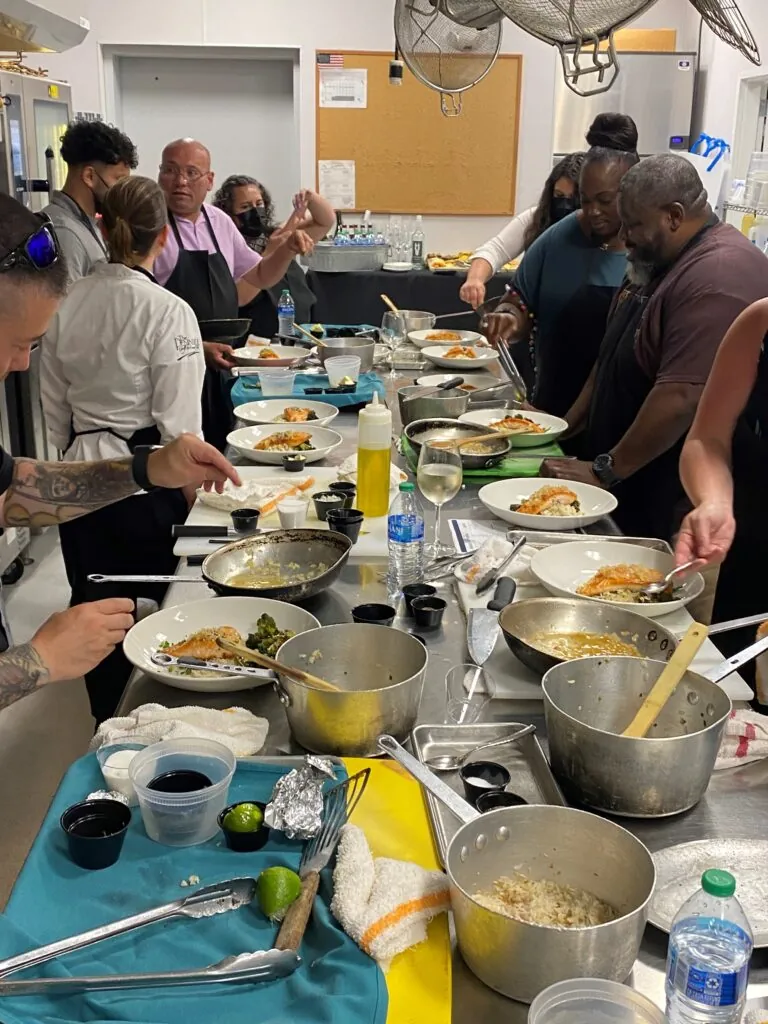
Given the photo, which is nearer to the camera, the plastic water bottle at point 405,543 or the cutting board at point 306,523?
the plastic water bottle at point 405,543

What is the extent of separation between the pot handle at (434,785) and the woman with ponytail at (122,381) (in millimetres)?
1728

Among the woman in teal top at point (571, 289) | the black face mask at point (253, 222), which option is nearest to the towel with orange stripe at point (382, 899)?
the woman in teal top at point (571, 289)

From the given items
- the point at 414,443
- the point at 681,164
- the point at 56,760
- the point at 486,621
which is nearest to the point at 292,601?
the point at 486,621

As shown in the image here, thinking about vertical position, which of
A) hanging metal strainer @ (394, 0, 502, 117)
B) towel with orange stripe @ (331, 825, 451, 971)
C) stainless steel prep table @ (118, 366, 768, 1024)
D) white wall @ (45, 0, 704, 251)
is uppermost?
white wall @ (45, 0, 704, 251)

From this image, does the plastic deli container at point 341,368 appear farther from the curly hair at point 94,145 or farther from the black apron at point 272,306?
the curly hair at point 94,145

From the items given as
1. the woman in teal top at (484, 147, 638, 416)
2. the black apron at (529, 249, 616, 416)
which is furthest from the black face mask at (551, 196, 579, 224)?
the black apron at (529, 249, 616, 416)

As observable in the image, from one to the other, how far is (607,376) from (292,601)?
1672mm

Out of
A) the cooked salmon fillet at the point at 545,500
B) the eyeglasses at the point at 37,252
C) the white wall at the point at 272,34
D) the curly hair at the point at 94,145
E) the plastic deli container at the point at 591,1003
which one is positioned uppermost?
the white wall at the point at 272,34

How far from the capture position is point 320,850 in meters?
1.14

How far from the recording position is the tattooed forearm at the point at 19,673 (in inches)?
60.2

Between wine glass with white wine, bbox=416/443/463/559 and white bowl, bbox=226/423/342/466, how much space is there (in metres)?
0.58

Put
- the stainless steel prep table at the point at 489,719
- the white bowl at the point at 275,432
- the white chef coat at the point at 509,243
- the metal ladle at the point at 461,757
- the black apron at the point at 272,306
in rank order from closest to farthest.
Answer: the stainless steel prep table at the point at 489,719 → the metal ladle at the point at 461,757 → the white bowl at the point at 275,432 → the white chef coat at the point at 509,243 → the black apron at the point at 272,306

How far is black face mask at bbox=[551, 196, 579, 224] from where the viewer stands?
4648 mm

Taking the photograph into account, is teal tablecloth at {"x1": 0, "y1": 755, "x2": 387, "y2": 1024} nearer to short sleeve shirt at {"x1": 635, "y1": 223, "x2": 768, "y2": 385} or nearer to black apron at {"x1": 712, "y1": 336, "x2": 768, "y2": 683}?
black apron at {"x1": 712, "y1": 336, "x2": 768, "y2": 683}
